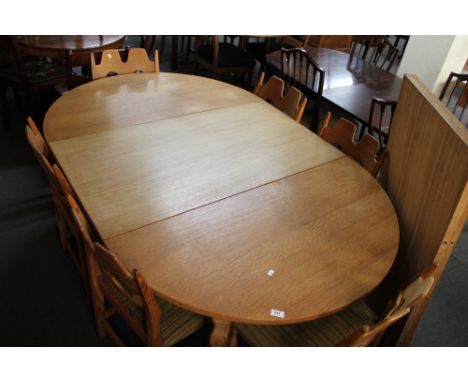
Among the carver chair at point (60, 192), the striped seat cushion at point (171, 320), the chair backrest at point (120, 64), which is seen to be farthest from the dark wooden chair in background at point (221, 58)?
the striped seat cushion at point (171, 320)

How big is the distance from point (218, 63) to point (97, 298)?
9.27 ft

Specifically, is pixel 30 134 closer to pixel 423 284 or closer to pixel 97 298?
pixel 97 298

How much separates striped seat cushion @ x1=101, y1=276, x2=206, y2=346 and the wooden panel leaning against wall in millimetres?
782

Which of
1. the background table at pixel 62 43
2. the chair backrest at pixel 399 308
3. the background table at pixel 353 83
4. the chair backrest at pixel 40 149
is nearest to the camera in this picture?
the chair backrest at pixel 399 308

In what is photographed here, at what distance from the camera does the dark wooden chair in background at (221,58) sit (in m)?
3.82

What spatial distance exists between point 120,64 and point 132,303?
172 centimetres

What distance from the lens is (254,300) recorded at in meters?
1.14

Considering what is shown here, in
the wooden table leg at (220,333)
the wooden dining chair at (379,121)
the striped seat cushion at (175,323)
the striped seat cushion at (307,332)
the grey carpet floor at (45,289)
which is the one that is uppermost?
Answer: the wooden dining chair at (379,121)

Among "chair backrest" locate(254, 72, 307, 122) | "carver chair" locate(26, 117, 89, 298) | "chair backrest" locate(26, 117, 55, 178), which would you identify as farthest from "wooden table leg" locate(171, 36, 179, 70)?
"chair backrest" locate(26, 117, 55, 178)

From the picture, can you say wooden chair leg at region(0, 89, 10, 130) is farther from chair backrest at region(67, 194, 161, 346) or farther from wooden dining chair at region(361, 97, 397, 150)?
wooden dining chair at region(361, 97, 397, 150)

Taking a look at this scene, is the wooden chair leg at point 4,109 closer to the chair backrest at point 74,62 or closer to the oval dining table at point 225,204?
the chair backrest at point 74,62

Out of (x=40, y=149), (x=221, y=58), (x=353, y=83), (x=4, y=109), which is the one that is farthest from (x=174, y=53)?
(x=40, y=149)

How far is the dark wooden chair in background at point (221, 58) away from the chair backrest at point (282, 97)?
1412mm

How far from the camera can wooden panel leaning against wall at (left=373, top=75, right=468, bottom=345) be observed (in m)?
1.19
